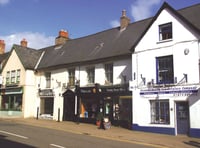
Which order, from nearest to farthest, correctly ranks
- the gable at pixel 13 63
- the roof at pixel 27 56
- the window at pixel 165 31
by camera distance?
the window at pixel 165 31 → the roof at pixel 27 56 → the gable at pixel 13 63

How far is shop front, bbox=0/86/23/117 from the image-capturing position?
30.1 metres

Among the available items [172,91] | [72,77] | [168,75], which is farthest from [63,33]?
[172,91]

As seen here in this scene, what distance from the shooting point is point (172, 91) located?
54.8 feet

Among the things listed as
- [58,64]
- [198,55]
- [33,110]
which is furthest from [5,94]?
[198,55]

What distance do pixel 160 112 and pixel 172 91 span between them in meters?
1.76

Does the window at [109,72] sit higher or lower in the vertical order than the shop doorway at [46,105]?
higher

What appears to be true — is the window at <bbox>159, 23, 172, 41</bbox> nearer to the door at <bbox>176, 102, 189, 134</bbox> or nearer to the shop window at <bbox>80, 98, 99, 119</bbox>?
the door at <bbox>176, 102, 189, 134</bbox>

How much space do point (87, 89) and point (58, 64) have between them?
17.3 feet

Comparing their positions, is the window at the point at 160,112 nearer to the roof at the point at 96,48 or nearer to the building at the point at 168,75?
the building at the point at 168,75

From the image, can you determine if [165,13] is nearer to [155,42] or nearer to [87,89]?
[155,42]

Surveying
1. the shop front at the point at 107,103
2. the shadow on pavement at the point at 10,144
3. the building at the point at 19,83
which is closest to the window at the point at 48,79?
the building at the point at 19,83

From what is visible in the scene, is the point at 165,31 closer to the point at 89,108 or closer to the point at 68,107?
the point at 89,108

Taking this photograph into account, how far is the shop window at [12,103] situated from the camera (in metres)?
30.3

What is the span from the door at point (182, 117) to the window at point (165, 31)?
14.7 feet
